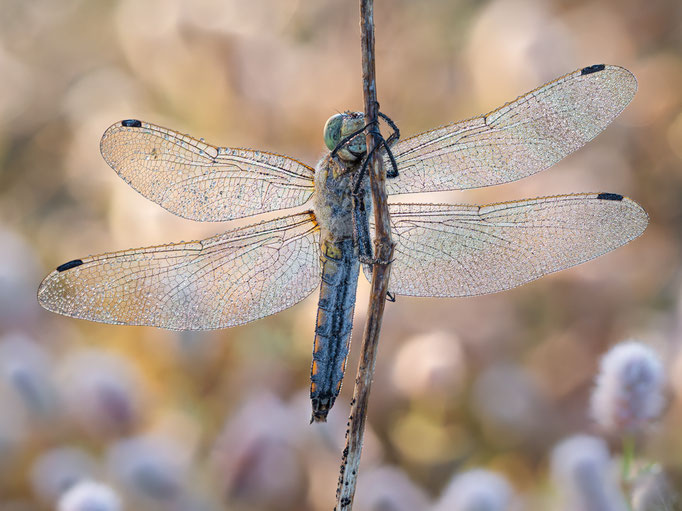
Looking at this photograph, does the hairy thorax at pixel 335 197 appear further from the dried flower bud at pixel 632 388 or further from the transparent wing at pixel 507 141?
the dried flower bud at pixel 632 388

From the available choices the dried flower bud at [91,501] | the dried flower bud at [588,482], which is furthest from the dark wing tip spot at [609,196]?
the dried flower bud at [91,501]

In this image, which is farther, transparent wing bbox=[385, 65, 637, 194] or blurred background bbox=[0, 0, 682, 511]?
blurred background bbox=[0, 0, 682, 511]

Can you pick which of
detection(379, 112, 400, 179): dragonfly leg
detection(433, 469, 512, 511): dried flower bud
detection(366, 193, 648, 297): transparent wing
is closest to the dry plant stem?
detection(379, 112, 400, 179): dragonfly leg

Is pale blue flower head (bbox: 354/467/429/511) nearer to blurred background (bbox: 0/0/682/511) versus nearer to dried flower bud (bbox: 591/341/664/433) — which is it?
blurred background (bbox: 0/0/682/511)

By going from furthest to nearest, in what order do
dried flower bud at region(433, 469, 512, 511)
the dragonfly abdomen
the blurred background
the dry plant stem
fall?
the blurred background
dried flower bud at region(433, 469, 512, 511)
the dragonfly abdomen
the dry plant stem

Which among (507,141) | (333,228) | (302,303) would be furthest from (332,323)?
(302,303)

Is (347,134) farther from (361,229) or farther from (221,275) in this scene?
(221,275)

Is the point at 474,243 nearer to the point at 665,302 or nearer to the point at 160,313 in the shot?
the point at 160,313
